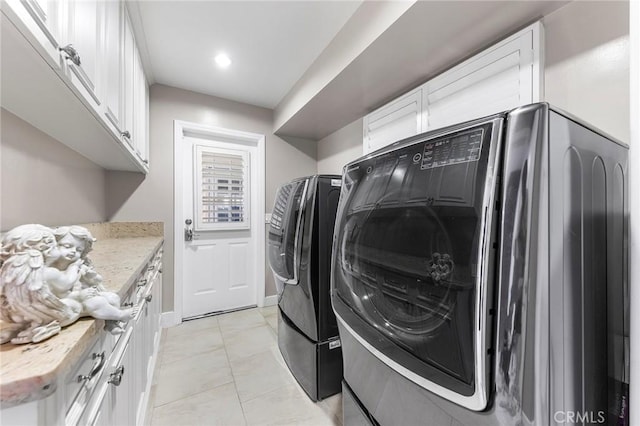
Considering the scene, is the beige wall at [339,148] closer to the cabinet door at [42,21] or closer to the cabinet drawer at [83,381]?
the cabinet door at [42,21]

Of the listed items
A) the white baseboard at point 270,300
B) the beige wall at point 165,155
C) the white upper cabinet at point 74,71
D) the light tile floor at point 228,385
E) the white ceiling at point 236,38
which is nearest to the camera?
the white upper cabinet at point 74,71

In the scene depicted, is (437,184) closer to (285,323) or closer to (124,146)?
(285,323)

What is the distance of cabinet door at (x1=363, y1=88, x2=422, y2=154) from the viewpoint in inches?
73.5

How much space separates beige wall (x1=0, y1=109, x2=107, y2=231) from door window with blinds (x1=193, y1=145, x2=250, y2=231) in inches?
40.3

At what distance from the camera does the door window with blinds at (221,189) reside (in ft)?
9.39

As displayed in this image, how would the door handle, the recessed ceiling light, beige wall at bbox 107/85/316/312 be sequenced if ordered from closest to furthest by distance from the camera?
the recessed ceiling light, beige wall at bbox 107/85/316/312, the door handle

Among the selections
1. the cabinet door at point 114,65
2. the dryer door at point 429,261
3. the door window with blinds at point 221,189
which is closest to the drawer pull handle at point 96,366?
the dryer door at point 429,261

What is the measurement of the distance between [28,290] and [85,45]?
101 centimetres

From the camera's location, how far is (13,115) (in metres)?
1.11

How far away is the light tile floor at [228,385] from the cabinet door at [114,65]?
1.66m

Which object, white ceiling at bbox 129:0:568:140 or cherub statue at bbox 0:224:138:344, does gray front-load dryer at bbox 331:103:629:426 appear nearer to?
cherub statue at bbox 0:224:138:344

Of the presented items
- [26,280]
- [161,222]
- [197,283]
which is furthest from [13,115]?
[197,283]
